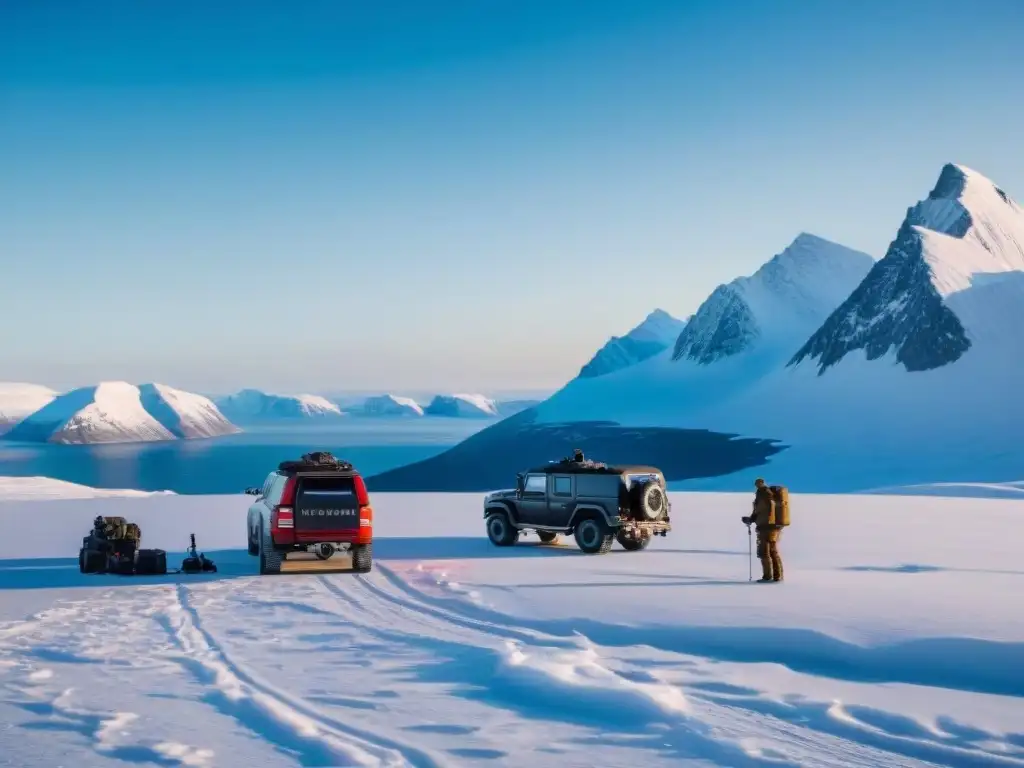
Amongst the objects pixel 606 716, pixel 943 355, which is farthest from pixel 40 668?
pixel 943 355

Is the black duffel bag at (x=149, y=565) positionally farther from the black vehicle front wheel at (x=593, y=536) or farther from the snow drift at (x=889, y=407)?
the snow drift at (x=889, y=407)

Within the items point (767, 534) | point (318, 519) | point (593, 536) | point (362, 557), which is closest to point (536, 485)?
point (593, 536)

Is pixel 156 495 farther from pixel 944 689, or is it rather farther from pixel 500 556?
pixel 944 689

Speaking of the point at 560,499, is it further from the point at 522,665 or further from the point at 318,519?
the point at 522,665

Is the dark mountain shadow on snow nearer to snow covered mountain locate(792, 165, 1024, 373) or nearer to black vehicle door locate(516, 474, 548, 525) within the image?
snow covered mountain locate(792, 165, 1024, 373)

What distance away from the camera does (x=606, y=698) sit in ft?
30.2

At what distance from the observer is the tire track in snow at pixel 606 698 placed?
300 inches

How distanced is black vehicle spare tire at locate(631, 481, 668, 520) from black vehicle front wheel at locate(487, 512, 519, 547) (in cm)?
362

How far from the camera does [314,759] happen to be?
750 cm

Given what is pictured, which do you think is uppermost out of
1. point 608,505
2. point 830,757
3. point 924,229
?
point 924,229

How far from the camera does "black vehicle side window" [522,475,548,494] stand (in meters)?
23.4

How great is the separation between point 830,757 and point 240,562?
52.5ft

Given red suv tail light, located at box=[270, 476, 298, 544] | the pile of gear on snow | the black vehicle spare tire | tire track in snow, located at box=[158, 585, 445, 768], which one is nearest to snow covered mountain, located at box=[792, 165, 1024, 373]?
the black vehicle spare tire

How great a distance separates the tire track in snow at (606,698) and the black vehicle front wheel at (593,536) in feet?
28.5
